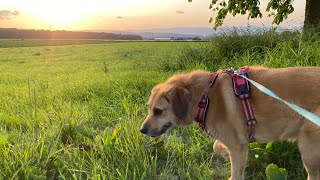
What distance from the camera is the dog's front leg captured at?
3252 mm

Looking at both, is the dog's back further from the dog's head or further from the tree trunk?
the tree trunk

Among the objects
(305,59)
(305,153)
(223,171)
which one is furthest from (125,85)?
(305,153)

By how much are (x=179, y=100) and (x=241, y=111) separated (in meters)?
0.60

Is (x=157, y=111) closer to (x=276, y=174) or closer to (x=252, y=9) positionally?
(x=276, y=174)

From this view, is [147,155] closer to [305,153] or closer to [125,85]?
[305,153]

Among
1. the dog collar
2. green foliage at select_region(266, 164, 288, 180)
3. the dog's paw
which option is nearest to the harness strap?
the dog collar

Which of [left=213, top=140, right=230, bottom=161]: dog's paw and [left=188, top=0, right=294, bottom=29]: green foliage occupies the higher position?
[left=188, top=0, right=294, bottom=29]: green foliage

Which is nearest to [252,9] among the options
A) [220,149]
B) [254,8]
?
[254,8]

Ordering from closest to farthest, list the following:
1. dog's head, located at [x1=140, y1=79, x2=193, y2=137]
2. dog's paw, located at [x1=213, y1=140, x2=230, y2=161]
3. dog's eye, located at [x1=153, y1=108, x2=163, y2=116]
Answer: dog's head, located at [x1=140, y1=79, x2=193, y2=137] → dog's eye, located at [x1=153, y1=108, x2=163, y2=116] → dog's paw, located at [x1=213, y1=140, x2=230, y2=161]

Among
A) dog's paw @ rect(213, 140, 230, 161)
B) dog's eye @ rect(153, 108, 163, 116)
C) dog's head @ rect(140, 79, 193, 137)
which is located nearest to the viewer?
dog's head @ rect(140, 79, 193, 137)

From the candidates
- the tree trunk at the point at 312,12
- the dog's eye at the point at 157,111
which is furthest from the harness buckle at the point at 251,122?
the tree trunk at the point at 312,12

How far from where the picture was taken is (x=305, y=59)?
5.74m

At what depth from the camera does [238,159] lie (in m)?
3.26

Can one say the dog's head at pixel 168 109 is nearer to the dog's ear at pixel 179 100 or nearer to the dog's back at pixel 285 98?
the dog's ear at pixel 179 100
